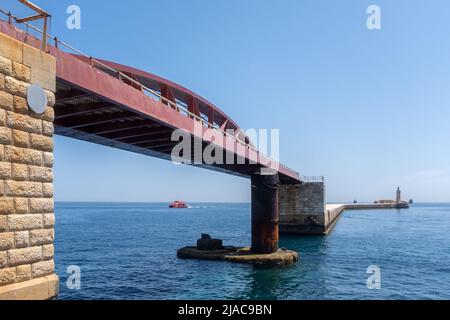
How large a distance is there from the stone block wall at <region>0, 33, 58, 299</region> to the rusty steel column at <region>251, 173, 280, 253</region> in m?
26.1

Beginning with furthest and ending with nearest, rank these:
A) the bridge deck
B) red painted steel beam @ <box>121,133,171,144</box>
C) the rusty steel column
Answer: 1. the rusty steel column
2. red painted steel beam @ <box>121,133,171,144</box>
3. the bridge deck

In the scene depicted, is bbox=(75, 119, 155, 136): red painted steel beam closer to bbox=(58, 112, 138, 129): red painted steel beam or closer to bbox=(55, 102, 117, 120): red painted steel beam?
bbox=(58, 112, 138, 129): red painted steel beam

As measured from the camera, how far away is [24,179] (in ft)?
31.4

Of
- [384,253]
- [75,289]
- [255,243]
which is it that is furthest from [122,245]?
[384,253]

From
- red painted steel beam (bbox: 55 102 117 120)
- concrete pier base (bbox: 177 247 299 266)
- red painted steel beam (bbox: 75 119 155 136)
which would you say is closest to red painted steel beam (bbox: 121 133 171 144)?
red painted steel beam (bbox: 75 119 155 136)

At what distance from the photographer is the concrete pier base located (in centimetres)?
3262

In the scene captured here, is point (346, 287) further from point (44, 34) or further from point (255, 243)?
point (44, 34)

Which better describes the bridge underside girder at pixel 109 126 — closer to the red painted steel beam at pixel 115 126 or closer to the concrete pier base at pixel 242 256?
the red painted steel beam at pixel 115 126

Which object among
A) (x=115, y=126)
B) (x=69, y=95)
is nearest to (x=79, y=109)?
(x=69, y=95)

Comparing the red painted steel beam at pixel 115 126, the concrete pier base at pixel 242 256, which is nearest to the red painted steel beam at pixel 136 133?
the red painted steel beam at pixel 115 126

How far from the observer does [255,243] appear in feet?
116

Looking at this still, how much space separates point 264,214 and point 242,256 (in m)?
4.62

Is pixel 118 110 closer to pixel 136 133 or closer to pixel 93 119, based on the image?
pixel 93 119

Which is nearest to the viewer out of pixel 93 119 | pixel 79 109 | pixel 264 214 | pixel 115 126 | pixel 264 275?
pixel 79 109
